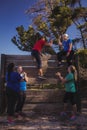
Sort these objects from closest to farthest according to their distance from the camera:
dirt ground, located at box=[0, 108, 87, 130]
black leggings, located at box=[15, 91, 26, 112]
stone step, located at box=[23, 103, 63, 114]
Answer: dirt ground, located at box=[0, 108, 87, 130] < black leggings, located at box=[15, 91, 26, 112] < stone step, located at box=[23, 103, 63, 114]

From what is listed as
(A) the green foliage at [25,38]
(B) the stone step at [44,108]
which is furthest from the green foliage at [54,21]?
(B) the stone step at [44,108]

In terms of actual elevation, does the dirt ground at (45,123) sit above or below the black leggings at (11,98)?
below

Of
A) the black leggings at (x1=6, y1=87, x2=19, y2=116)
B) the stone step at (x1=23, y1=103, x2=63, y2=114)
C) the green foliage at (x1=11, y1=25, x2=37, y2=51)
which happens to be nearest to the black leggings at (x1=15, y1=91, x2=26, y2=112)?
the black leggings at (x1=6, y1=87, x2=19, y2=116)

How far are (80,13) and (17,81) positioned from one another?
12803 millimetres

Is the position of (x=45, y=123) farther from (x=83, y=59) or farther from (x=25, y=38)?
(x=25, y=38)

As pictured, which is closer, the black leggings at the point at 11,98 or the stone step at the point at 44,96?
the black leggings at the point at 11,98

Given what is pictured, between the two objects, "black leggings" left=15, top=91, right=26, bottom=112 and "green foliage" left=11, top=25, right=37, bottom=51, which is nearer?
"black leggings" left=15, top=91, right=26, bottom=112

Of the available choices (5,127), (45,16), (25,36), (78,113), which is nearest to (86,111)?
(78,113)

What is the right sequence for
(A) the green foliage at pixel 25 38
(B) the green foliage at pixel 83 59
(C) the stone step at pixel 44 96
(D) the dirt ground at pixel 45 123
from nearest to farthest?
(D) the dirt ground at pixel 45 123 < (C) the stone step at pixel 44 96 < (B) the green foliage at pixel 83 59 < (A) the green foliage at pixel 25 38

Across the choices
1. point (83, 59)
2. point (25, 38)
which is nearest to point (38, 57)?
point (83, 59)

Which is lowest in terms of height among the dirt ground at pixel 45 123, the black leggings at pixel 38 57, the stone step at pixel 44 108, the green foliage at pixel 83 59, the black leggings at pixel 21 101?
the dirt ground at pixel 45 123

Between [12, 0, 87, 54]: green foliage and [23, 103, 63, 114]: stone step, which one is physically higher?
[12, 0, 87, 54]: green foliage

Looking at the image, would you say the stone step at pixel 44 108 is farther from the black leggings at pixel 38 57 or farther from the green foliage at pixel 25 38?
the green foliage at pixel 25 38

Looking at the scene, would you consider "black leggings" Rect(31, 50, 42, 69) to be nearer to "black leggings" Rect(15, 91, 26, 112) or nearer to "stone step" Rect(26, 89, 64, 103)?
"stone step" Rect(26, 89, 64, 103)
